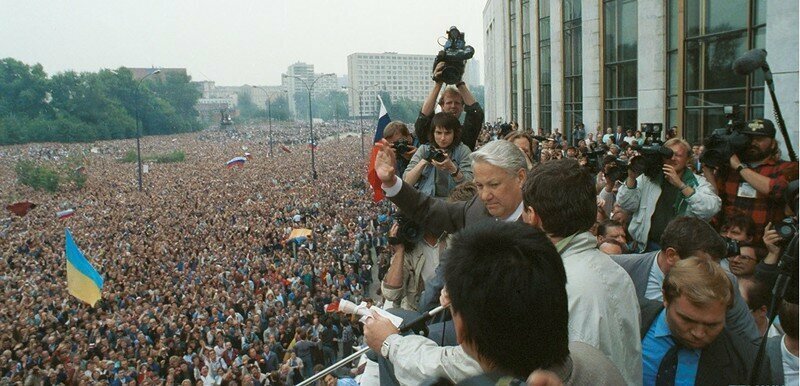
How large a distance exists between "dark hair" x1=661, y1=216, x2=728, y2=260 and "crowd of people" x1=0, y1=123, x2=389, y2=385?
475 cm

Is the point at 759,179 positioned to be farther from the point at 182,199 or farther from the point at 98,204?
the point at 98,204

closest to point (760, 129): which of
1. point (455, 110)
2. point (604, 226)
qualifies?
point (604, 226)

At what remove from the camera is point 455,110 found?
216 inches

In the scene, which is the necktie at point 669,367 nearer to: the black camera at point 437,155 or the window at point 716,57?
the black camera at point 437,155

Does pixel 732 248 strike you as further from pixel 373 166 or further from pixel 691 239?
pixel 373 166

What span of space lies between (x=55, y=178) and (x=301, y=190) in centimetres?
2046

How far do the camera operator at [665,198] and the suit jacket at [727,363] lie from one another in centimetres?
196

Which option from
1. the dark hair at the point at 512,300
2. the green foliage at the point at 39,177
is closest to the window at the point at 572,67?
the dark hair at the point at 512,300

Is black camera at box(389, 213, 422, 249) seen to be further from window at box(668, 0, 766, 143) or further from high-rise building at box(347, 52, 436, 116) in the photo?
high-rise building at box(347, 52, 436, 116)

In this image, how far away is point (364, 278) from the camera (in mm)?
16781

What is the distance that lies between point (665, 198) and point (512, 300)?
143 inches

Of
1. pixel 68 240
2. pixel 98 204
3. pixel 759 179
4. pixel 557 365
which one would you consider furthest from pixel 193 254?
pixel 557 365

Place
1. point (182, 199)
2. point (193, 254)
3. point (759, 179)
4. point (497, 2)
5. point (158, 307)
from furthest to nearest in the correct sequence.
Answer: point (497, 2) → point (182, 199) → point (193, 254) → point (158, 307) → point (759, 179)

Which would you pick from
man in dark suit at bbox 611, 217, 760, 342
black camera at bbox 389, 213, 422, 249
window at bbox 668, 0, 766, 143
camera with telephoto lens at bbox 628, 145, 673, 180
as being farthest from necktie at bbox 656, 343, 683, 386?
window at bbox 668, 0, 766, 143
